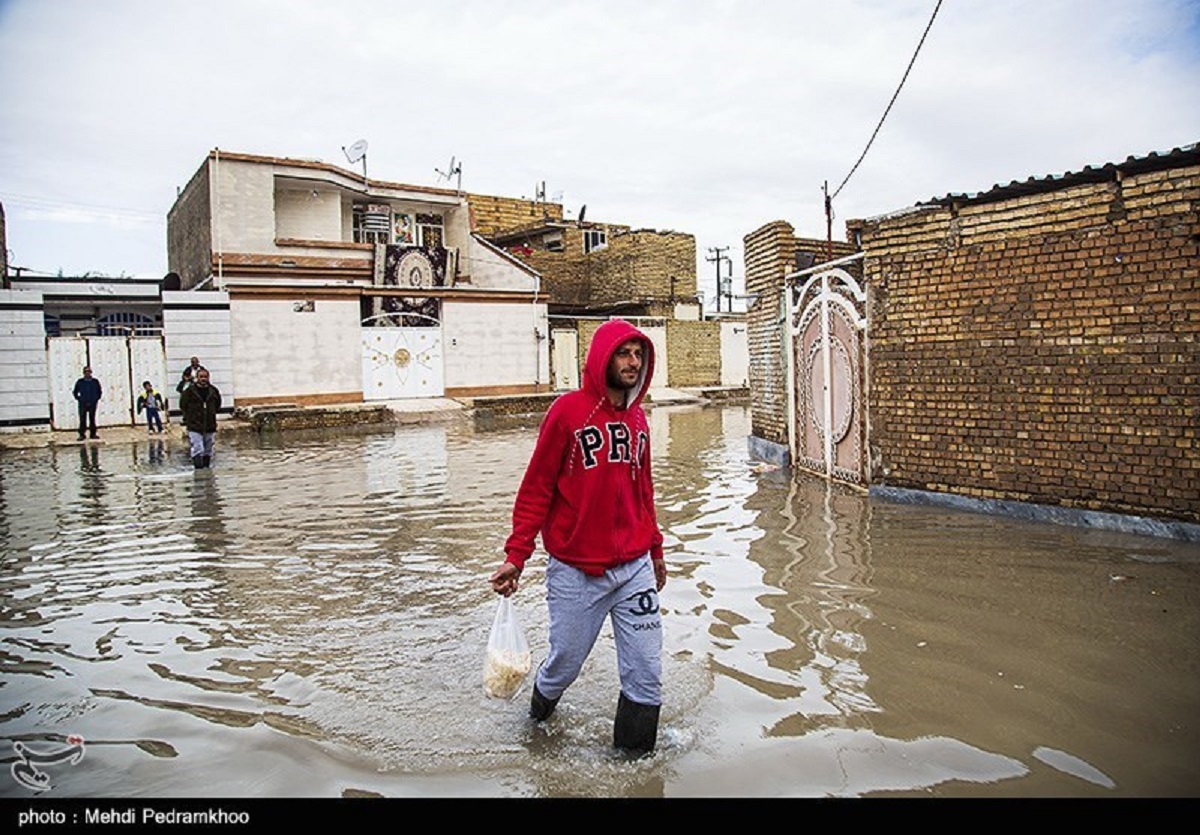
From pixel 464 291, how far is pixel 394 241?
494cm

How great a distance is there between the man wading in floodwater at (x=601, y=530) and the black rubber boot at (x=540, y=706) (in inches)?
4.7

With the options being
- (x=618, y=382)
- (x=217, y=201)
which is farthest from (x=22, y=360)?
(x=618, y=382)

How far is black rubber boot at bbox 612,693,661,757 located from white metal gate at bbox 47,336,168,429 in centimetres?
2161

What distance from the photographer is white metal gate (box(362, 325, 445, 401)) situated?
84.8ft

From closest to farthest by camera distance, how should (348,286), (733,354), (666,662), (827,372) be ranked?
(666,662) → (827,372) → (348,286) → (733,354)

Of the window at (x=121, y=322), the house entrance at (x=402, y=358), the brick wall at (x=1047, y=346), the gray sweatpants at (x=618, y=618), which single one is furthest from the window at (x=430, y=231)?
the gray sweatpants at (x=618, y=618)

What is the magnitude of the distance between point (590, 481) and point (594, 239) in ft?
120

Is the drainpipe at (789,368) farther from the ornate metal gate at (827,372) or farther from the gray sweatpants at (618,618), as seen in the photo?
the gray sweatpants at (618,618)

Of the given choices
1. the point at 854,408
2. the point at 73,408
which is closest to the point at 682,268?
the point at 73,408

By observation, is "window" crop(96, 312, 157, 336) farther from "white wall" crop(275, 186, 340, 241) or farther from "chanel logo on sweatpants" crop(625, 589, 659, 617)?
"chanel logo on sweatpants" crop(625, 589, 659, 617)

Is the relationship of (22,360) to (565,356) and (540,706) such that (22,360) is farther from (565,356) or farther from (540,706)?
(540,706)

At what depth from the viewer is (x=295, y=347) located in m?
24.3
